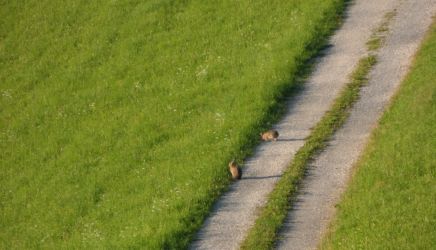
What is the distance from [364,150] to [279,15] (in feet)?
39.3

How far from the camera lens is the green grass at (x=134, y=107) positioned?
23.1 meters

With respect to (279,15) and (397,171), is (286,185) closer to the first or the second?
(397,171)

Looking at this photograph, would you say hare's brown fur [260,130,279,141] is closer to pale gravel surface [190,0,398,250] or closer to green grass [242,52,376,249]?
pale gravel surface [190,0,398,250]

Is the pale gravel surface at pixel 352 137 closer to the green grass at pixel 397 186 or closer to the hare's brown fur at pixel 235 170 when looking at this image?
the green grass at pixel 397 186

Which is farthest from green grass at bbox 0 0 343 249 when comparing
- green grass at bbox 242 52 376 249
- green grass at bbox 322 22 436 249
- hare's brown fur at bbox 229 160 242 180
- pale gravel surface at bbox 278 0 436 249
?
green grass at bbox 322 22 436 249

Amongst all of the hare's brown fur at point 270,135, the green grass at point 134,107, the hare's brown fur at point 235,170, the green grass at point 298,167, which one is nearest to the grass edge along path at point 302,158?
the green grass at point 298,167

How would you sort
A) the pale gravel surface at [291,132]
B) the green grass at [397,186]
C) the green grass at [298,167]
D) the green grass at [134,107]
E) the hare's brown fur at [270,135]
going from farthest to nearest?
1. the hare's brown fur at [270,135]
2. the green grass at [134,107]
3. the pale gravel surface at [291,132]
4. the green grass at [298,167]
5. the green grass at [397,186]

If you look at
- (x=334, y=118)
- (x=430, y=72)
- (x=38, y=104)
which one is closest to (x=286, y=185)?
(x=334, y=118)

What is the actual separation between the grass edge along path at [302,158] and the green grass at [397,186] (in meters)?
1.36

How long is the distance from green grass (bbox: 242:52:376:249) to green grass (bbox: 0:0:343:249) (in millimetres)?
1606

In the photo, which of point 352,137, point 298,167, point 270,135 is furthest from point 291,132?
point 298,167

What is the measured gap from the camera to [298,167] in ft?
73.1

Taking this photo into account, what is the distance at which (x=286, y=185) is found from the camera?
21.5 m

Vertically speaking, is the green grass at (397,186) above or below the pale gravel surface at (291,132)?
above
